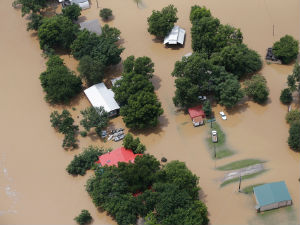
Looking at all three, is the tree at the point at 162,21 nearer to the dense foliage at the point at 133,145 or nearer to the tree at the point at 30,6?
→ the tree at the point at 30,6

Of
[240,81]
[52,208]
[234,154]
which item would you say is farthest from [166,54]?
[52,208]

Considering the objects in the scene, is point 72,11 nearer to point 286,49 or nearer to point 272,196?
point 286,49

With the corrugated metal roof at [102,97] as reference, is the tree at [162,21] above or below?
above

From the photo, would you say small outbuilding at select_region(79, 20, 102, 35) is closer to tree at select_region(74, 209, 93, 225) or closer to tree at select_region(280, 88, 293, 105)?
tree at select_region(280, 88, 293, 105)

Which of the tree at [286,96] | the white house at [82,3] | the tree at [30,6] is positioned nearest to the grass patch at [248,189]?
the tree at [286,96]

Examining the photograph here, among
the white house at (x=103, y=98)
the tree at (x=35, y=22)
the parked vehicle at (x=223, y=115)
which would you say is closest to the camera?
the parked vehicle at (x=223, y=115)

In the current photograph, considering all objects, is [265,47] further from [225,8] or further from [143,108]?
[143,108]

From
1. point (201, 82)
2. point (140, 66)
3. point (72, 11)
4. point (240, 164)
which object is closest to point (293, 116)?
point (240, 164)
